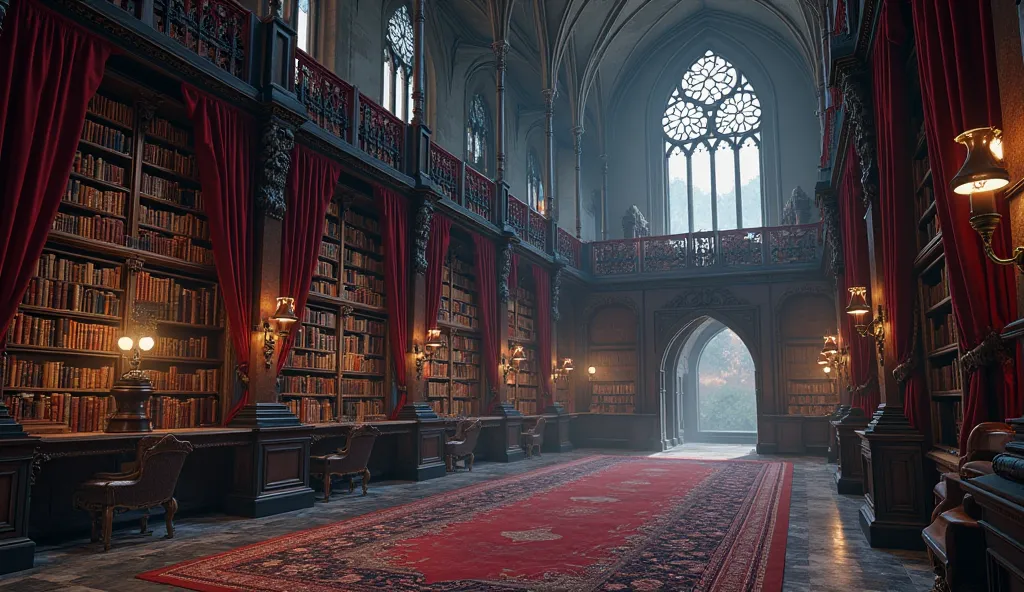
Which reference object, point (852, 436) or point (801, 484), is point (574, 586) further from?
point (801, 484)

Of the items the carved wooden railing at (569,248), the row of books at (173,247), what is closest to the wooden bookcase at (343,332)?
the row of books at (173,247)

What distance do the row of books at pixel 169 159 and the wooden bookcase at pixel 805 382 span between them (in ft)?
42.4

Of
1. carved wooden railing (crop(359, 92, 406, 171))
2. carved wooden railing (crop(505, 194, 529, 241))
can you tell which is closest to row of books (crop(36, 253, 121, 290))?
carved wooden railing (crop(359, 92, 406, 171))

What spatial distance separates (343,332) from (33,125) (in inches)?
184

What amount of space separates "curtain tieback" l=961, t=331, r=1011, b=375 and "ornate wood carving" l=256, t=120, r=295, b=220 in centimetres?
620

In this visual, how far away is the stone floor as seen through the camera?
4.39 meters

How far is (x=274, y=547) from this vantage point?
5426 mm

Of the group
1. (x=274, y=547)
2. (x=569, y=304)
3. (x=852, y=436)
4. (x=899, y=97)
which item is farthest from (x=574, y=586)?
(x=569, y=304)

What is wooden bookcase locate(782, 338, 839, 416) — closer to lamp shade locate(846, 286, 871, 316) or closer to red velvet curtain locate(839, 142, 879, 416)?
red velvet curtain locate(839, 142, 879, 416)

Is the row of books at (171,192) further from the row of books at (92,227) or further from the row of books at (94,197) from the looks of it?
the row of books at (92,227)

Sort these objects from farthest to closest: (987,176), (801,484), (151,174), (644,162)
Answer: (644,162)
(801,484)
(151,174)
(987,176)

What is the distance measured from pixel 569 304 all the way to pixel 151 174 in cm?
1200

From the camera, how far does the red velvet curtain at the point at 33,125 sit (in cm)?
518

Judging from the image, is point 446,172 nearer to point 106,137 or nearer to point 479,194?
point 479,194
